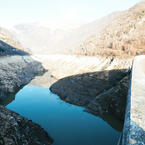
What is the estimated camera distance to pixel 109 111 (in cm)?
1534

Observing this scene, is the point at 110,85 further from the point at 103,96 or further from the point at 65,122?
the point at 65,122

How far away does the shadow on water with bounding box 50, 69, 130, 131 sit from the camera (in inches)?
572

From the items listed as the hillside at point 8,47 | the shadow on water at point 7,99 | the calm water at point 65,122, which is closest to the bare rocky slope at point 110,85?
the calm water at point 65,122

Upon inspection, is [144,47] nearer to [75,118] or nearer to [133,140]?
[75,118]

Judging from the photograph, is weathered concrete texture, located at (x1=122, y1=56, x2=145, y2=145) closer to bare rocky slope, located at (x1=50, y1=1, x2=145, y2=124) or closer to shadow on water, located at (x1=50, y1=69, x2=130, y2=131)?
shadow on water, located at (x1=50, y1=69, x2=130, y2=131)

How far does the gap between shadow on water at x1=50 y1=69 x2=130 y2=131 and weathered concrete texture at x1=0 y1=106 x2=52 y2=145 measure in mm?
7523

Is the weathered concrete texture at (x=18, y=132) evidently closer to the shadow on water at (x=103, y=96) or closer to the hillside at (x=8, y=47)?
the shadow on water at (x=103, y=96)

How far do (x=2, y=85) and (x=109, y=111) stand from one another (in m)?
19.0

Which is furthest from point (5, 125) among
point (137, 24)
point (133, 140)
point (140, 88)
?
point (137, 24)

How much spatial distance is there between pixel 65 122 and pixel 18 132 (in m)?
6.65

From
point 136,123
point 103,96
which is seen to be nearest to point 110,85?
point 103,96

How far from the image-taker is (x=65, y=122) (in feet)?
48.4

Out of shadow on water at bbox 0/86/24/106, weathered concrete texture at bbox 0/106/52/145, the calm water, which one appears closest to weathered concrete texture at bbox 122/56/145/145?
the calm water

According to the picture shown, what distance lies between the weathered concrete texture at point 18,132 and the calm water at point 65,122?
1930mm
